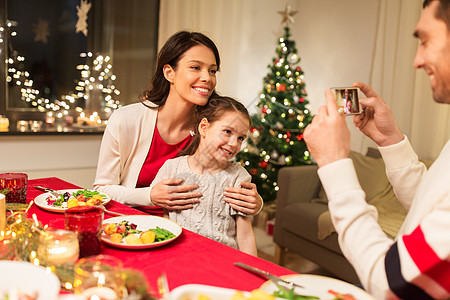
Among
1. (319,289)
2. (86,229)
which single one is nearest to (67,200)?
(86,229)

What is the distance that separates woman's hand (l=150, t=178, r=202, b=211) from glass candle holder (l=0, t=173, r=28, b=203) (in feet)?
1.66

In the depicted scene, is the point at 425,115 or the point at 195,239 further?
the point at 425,115

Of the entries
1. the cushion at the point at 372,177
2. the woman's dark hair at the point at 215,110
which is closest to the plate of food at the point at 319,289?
the woman's dark hair at the point at 215,110

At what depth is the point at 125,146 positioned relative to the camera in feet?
6.89

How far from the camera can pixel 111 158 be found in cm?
209

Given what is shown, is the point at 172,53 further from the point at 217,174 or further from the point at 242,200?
the point at 242,200

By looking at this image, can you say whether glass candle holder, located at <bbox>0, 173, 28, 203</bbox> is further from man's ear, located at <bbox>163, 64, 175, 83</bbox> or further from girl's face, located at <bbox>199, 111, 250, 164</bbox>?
man's ear, located at <bbox>163, 64, 175, 83</bbox>

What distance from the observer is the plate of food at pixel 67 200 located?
1473mm

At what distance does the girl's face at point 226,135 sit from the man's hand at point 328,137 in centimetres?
66

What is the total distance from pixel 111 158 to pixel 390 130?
1.33 metres

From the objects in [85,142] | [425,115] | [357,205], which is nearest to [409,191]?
[357,205]

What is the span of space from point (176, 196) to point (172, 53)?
32.3 inches

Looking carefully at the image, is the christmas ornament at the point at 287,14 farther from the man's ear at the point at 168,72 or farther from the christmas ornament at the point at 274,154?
the man's ear at the point at 168,72

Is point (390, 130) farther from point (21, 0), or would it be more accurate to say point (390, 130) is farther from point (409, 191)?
point (21, 0)
